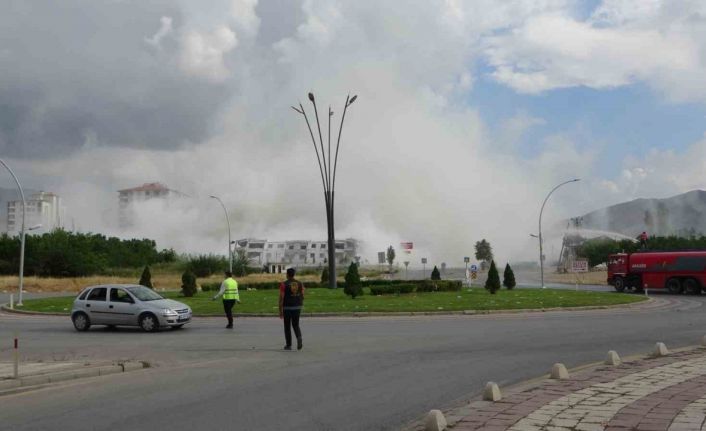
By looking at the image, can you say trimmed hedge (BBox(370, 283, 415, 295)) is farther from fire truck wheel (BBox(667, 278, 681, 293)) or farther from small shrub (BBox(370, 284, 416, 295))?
fire truck wheel (BBox(667, 278, 681, 293))

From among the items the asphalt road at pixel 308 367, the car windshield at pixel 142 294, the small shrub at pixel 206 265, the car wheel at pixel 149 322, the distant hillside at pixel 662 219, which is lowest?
the asphalt road at pixel 308 367

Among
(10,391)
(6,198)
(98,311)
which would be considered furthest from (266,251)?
(10,391)

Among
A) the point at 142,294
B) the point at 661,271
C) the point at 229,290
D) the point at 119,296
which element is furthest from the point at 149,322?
the point at 661,271

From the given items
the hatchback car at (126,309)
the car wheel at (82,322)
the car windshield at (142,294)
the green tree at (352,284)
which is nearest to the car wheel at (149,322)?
the hatchback car at (126,309)

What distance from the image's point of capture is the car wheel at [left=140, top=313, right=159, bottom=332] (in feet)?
64.6

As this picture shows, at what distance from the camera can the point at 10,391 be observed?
986cm

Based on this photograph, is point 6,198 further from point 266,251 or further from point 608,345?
point 608,345

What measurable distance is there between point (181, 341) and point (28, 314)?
53.1 feet

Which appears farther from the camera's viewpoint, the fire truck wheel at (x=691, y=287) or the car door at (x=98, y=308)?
the fire truck wheel at (x=691, y=287)

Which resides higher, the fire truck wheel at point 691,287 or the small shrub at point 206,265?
the small shrub at point 206,265

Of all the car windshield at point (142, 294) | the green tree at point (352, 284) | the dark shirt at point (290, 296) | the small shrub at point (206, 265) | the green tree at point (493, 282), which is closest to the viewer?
the dark shirt at point (290, 296)

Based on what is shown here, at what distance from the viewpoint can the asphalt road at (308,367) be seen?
801 centimetres

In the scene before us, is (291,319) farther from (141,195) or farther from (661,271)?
(141,195)

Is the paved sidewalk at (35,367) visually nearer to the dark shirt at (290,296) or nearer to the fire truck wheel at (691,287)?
the dark shirt at (290,296)
